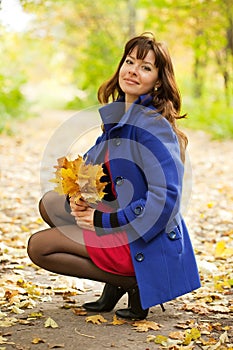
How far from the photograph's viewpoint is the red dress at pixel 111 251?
10.1ft

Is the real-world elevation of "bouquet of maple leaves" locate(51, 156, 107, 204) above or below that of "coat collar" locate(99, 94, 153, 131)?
below

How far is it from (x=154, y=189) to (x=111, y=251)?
1.32 feet

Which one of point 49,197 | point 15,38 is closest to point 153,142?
point 49,197

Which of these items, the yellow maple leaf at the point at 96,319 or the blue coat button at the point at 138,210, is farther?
the yellow maple leaf at the point at 96,319

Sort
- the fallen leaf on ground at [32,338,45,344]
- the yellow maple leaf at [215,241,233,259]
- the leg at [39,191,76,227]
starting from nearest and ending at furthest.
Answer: the fallen leaf on ground at [32,338,45,344] < the leg at [39,191,76,227] < the yellow maple leaf at [215,241,233,259]

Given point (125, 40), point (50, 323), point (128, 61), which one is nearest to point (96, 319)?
point (50, 323)

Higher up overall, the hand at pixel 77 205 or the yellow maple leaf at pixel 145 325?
the hand at pixel 77 205

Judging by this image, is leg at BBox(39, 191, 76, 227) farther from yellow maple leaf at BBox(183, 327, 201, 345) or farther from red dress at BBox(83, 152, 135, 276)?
yellow maple leaf at BBox(183, 327, 201, 345)

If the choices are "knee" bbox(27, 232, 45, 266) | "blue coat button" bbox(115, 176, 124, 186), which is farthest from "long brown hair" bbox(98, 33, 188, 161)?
"knee" bbox(27, 232, 45, 266)

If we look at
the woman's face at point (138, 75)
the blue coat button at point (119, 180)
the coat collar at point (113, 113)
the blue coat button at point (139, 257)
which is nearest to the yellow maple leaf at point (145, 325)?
the blue coat button at point (139, 257)

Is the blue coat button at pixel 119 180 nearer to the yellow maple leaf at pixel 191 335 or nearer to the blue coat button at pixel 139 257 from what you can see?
the blue coat button at pixel 139 257

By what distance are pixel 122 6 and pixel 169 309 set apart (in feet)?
65.0

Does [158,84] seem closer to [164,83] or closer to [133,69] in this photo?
[164,83]

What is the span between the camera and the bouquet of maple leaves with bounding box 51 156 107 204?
10.0 feet
